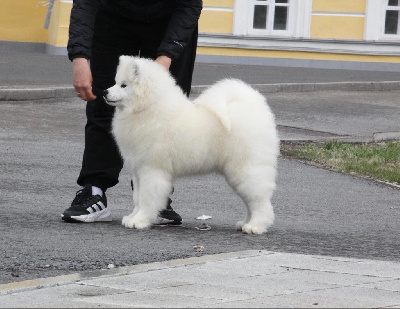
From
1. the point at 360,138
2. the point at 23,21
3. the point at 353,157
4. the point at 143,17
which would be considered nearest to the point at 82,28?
the point at 143,17

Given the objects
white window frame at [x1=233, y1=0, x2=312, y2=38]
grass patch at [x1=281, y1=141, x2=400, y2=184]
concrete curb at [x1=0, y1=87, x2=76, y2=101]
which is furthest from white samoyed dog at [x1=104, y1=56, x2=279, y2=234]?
white window frame at [x1=233, y1=0, x2=312, y2=38]

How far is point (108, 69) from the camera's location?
21.5 ft

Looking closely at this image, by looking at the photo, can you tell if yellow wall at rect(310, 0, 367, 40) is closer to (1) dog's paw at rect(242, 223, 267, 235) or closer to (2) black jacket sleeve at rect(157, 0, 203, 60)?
(2) black jacket sleeve at rect(157, 0, 203, 60)

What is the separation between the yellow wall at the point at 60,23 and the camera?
21984mm

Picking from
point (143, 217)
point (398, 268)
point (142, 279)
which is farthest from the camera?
point (143, 217)

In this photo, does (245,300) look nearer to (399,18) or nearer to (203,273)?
(203,273)

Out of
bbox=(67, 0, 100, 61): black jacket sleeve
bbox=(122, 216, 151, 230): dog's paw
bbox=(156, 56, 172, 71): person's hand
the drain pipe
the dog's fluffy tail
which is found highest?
the drain pipe

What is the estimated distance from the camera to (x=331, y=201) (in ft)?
27.1

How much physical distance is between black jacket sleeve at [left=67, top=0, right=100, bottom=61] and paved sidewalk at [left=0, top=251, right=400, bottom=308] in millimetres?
1635

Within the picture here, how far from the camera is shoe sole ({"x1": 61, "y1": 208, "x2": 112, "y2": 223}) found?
6.44m

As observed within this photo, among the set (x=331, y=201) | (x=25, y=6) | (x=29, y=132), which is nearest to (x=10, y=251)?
(x=331, y=201)

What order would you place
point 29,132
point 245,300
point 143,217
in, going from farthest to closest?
1. point 29,132
2. point 143,217
3. point 245,300

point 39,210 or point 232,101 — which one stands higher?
point 232,101

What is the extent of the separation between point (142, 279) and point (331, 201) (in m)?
3.77
